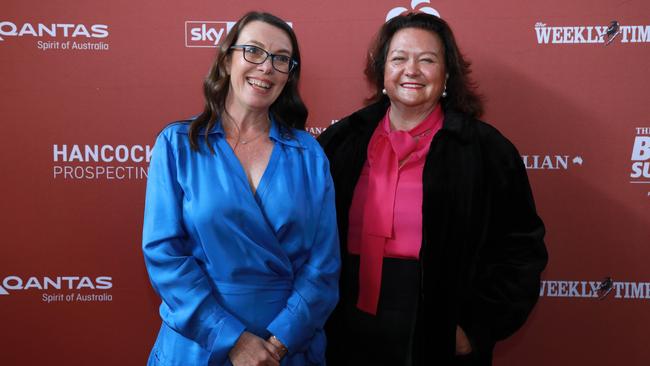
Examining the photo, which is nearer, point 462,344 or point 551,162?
point 462,344

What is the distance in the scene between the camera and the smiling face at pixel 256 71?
5.04 ft

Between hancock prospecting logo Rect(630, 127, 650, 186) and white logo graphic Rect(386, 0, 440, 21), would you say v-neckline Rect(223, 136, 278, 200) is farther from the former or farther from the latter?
hancock prospecting logo Rect(630, 127, 650, 186)

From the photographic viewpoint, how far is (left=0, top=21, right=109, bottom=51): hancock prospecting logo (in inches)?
95.5

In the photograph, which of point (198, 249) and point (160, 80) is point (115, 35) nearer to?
point (160, 80)

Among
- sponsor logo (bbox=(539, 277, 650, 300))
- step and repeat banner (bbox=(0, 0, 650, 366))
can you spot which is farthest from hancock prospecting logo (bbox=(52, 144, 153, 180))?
sponsor logo (bbox=(539, 277, 650, 300))

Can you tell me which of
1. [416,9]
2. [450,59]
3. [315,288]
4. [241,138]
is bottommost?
[315,288]

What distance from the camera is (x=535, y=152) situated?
2418mm

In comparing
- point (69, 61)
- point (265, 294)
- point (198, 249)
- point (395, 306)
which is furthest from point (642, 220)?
point (69, 61)


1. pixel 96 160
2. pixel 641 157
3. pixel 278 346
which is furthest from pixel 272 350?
pixel 641 157

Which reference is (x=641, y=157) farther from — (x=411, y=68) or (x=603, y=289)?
(x=411, y=68)

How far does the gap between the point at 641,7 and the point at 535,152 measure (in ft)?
2.51

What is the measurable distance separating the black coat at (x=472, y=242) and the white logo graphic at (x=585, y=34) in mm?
795

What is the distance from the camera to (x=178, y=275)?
1398 millimetres

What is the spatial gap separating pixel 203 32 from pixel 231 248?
53.4 inches
